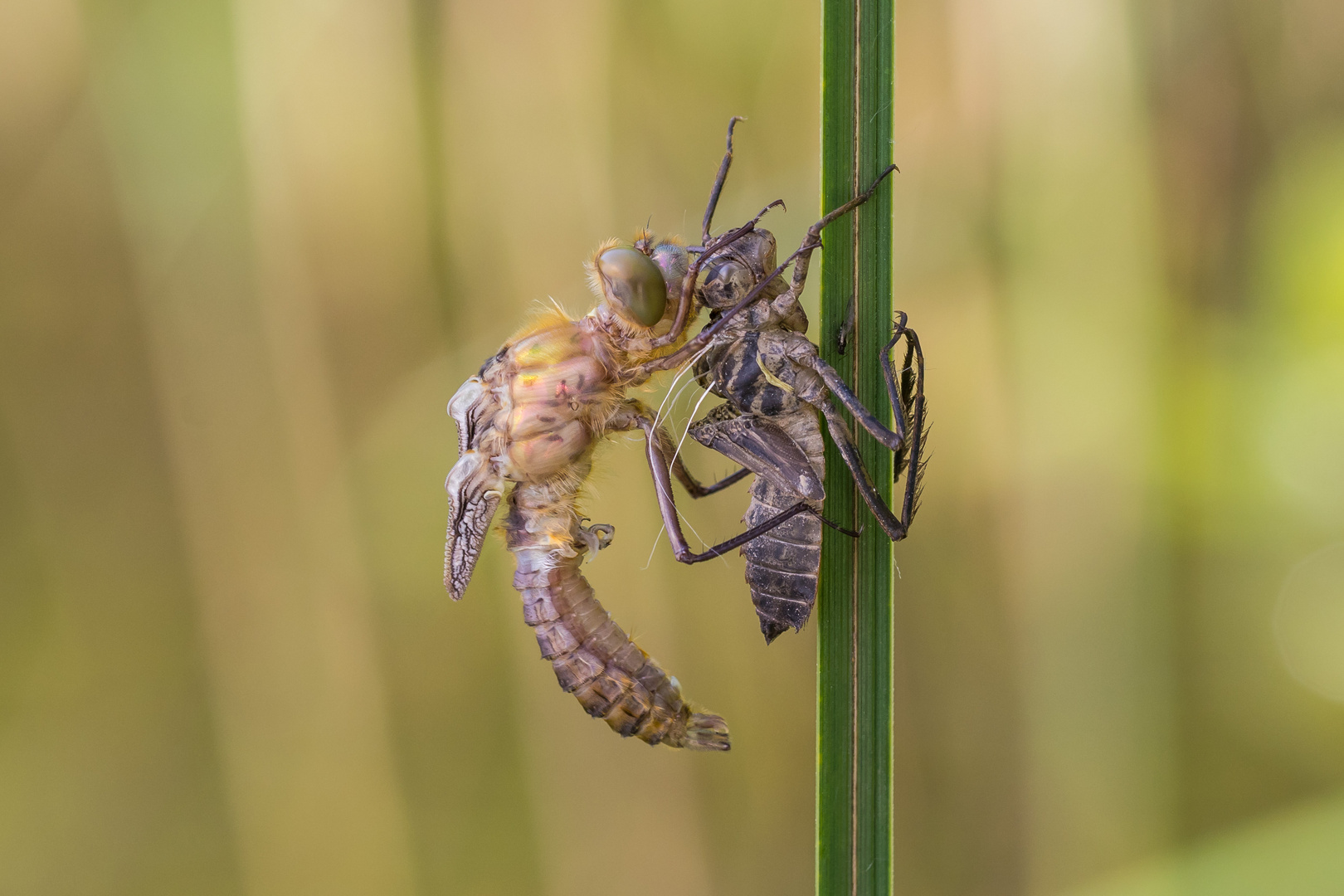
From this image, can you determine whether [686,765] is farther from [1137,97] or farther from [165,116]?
[165,116]

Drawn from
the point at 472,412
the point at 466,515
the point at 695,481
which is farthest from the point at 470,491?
the point at 695,481

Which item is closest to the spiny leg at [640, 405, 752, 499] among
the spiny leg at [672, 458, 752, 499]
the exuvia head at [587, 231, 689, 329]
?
the spiny leg at [672, 458, 752, 499]

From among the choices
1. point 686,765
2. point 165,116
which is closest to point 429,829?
point 686,765

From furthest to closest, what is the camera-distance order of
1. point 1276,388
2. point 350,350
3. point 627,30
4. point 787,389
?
point 350,350 < point 627,30 < point 1276,388 < point 787,389

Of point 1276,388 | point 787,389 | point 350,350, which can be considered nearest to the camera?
point 787,389

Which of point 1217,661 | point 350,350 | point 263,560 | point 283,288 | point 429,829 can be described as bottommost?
point 429,829

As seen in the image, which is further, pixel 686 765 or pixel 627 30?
pixel 686 765

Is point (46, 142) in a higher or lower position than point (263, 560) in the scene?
higher
